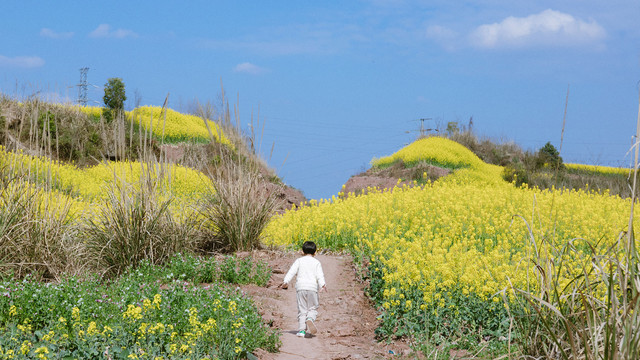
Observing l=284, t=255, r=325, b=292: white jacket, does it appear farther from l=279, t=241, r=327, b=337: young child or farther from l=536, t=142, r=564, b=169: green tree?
l=536, t=142, r=564, b=169: green tree

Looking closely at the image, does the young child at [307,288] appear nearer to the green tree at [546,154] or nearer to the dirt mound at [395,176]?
the dirt mound at [395,176]

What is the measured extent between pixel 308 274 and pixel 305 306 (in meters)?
0.33

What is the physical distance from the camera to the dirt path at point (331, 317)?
5258mm

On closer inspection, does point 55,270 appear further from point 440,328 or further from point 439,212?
point 439,212

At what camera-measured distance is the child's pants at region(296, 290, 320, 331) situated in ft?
18.8

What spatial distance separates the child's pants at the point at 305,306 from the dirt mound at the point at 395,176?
13481 millimetres

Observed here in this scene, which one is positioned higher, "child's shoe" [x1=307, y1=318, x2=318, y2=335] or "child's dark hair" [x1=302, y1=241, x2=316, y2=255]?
"child's dark hair" [x1=302, y1=241, x2=316, y2=255]

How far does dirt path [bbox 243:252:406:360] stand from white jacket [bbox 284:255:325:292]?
50 cm

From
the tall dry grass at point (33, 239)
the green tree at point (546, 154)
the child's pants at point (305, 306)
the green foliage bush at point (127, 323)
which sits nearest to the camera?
the green foliage bush at point (127, 323)

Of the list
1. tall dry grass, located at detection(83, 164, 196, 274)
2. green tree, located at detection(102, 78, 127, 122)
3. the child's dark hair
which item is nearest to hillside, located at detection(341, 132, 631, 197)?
green tree, located at detection(102, 78, 127, 122)

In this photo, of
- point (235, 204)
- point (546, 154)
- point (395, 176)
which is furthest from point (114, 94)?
point (546, 154)

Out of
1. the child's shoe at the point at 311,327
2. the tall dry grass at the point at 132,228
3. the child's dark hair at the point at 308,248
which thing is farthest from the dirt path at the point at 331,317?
the tall dry grass at the point at 132,228

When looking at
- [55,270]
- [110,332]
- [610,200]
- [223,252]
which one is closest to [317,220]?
[223,252]

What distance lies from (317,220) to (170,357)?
5.22 metres
